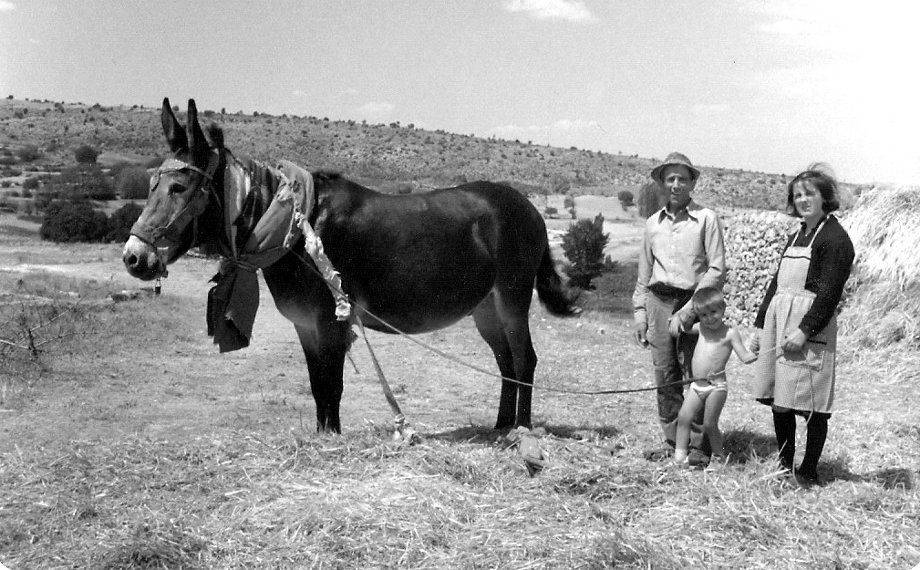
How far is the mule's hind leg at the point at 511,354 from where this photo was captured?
5.41 meters

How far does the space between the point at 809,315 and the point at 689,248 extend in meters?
0.84

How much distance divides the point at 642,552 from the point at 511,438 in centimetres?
180

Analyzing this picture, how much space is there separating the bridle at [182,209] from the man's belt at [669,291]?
275cm

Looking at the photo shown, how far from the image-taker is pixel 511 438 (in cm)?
487

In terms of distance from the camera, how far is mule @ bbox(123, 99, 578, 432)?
402 cm

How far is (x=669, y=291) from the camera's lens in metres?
4.68

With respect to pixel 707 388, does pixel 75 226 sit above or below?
below

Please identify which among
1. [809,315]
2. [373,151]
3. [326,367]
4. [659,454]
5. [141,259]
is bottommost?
[659,454]

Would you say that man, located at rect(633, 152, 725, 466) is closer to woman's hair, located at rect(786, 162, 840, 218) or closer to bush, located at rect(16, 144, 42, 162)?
woman's hair, located at rect(786, 162, 840, 218)

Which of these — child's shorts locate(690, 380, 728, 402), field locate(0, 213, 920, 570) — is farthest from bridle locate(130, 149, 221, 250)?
child's shorts locate(690, 380, 728, 402)

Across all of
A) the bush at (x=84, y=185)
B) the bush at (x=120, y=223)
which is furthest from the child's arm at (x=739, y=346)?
the bush at (x=84, y=185)

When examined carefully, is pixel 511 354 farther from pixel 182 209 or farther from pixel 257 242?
pixel 182 209

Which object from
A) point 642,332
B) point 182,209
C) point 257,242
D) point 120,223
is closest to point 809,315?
point 642,332

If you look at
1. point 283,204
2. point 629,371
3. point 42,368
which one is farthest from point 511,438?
point 42,368
